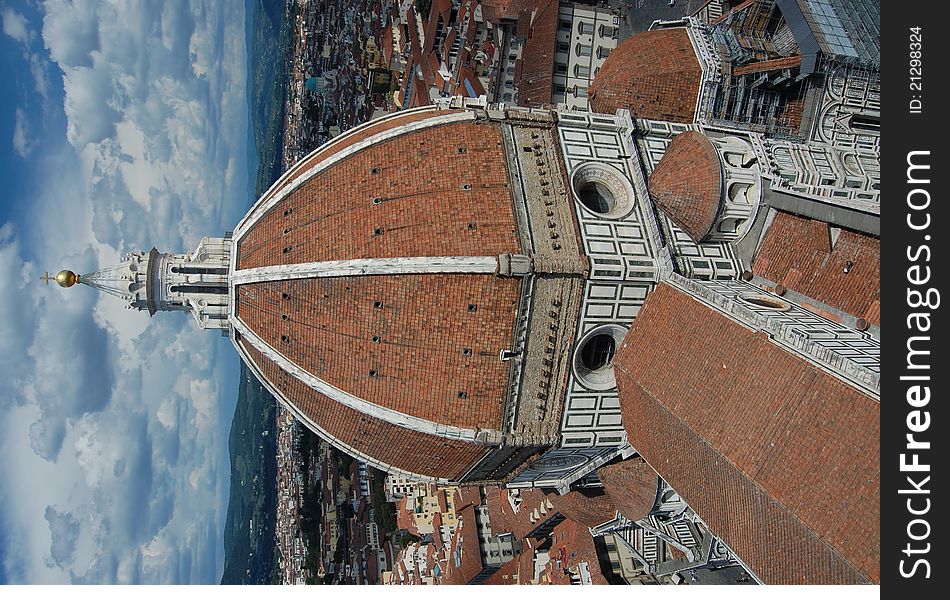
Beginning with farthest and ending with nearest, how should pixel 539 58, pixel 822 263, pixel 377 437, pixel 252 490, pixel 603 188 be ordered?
pixel 252 490 → pixel 539 58 → pixel 603 188 → pixel 377 437 → pixel 822 263

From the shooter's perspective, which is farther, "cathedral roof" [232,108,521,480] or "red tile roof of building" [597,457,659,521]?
"red tile roof of building" [597,457,659,521]

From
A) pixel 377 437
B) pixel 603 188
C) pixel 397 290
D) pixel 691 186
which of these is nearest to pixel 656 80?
pixel 603 188

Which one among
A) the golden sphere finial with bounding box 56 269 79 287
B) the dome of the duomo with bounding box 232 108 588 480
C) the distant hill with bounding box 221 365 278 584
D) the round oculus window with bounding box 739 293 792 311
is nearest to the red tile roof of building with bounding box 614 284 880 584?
the round oculus window with bounding box 739 293 792 311

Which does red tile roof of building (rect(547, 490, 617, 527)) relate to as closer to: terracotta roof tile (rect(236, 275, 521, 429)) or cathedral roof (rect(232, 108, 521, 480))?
cathedral roof (rect(232, 108, 521, 480))

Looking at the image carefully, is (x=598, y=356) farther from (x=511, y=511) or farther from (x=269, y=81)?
(x=269, y=81)
